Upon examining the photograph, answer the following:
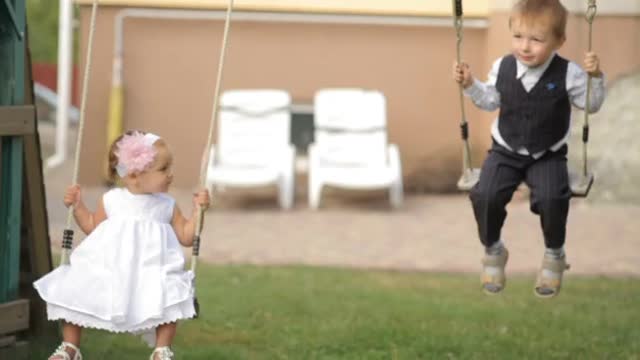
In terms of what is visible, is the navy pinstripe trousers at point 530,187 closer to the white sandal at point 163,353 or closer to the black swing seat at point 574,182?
the black swing seat at point 574,182

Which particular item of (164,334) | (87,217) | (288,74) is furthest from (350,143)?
(164,334)

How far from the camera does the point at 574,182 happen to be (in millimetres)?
5918

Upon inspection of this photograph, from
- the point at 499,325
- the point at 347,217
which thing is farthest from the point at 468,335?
the point at 347,217

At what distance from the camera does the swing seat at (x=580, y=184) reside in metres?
5.81

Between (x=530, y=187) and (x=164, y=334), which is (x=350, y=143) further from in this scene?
(x=164, y=334)

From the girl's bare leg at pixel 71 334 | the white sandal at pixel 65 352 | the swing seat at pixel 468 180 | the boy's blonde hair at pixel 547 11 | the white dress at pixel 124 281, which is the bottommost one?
the white sandal at pixel 65 352

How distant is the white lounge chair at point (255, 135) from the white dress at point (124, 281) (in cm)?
880

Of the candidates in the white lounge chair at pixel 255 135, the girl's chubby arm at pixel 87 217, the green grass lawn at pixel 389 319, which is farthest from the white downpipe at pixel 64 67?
the girl's chubby arm at pixel 87 217

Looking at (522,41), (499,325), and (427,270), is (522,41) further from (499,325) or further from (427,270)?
(427,270)

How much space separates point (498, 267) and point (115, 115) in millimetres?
9468

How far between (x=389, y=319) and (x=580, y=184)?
7.81 feet

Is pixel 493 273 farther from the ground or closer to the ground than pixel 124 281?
closer to the ground

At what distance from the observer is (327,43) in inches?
605

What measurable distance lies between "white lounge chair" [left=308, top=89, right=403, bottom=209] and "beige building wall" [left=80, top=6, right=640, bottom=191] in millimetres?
1078
